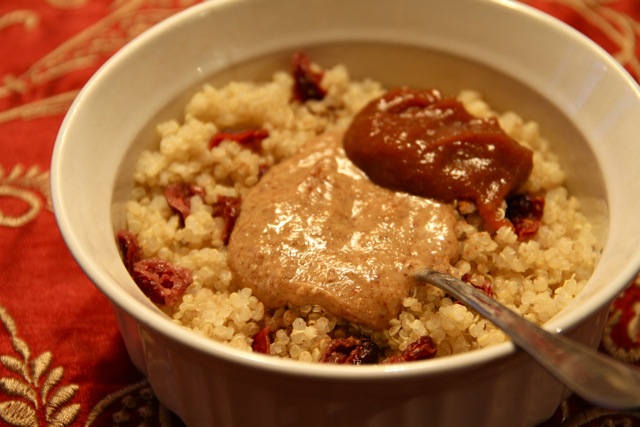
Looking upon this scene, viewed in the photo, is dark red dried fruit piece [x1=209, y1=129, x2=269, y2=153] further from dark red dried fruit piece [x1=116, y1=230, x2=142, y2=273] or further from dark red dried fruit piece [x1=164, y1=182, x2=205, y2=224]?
dark red dried fruit piece [x1=116, y1=230, x2=142, y2=273]

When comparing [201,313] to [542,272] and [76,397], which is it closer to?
[76,397]

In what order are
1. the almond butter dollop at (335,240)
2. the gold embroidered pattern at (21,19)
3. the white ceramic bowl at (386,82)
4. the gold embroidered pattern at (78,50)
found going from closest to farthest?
the white ceramic bowl at (386,82) < the almond butter dollop at (335,240) < the gold embroidered pattern at (78,50) < the gold embroidered pattern at (21,19)

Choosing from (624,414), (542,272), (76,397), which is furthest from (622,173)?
(76,397)

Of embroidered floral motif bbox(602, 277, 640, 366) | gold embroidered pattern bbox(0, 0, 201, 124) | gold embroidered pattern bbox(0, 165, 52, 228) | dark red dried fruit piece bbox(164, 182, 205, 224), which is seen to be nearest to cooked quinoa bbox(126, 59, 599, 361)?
dark red dried fruit piece bbox(164, 182, 205, 224)

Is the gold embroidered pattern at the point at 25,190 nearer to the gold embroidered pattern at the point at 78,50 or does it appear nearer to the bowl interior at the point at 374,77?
the gold embroidered pattern at the point at 78,50

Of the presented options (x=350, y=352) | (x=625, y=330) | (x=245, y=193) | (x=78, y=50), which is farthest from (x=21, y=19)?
(x=625, y=330)

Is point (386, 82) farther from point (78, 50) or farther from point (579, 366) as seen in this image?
point (579, 366)

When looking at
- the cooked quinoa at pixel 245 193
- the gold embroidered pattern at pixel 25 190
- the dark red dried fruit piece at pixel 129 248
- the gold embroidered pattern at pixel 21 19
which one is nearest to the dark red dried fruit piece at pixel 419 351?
the cooked quinoa at pixel 245 193
